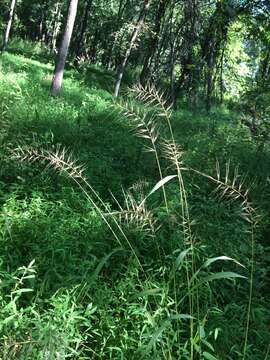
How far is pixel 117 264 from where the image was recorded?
157 inches

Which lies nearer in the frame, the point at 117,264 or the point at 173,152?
the point at 173,152

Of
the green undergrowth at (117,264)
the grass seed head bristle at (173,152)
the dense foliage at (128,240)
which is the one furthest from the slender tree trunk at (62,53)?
the grass seed head bristle at (173,152)

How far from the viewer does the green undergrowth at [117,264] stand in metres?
2.73

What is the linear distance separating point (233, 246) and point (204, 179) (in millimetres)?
2087

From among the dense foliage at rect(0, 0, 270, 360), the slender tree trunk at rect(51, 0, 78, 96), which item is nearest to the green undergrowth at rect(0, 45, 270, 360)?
the dense foliage at rect(0, 0, 270, 360)

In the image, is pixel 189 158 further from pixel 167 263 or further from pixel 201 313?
pixel 201 313

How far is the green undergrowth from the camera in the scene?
2.73 meters

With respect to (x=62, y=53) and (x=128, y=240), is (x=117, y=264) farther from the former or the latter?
(x=62, y=53)

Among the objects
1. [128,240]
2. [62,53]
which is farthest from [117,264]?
[62,53]

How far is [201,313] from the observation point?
3.60 meters

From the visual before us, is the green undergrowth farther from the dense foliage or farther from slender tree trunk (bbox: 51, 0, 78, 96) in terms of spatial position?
slender tree trunk (bbox: 51, 0, 78, 96)

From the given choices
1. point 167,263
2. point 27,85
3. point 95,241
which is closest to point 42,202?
point 95,241

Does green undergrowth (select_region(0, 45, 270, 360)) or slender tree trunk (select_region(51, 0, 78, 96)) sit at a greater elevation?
slender tree trunk (select_region(51, 0, 78, 96))

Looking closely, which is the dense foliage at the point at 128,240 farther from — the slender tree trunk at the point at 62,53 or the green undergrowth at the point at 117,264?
the slender tree trunk at the point at 62,53
